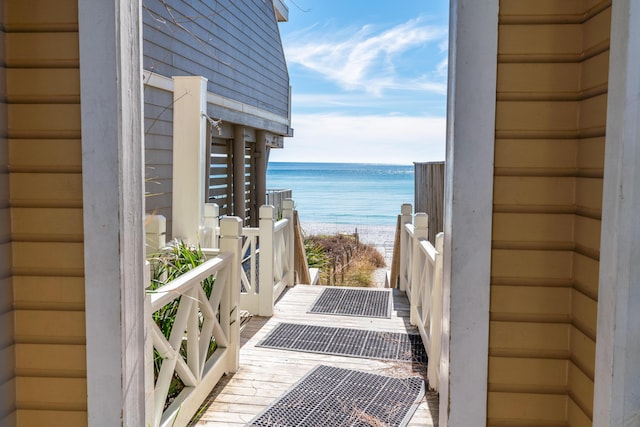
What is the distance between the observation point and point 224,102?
6.67 metres

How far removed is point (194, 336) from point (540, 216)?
182cm

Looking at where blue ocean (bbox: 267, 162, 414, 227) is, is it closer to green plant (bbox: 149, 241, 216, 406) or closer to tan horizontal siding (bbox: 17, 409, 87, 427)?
green plant (bbox: 149, 241, 216, 406)

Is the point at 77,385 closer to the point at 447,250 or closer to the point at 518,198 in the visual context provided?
the point at 447,250

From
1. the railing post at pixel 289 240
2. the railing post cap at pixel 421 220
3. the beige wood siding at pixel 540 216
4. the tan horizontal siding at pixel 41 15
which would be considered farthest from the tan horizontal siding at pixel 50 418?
the railing post at pixel 289 240

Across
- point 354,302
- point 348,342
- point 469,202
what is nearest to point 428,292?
point 348,342

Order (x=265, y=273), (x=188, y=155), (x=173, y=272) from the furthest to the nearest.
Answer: (x=265, y=273)
(x=188, y=155)
(x=173, y=272)

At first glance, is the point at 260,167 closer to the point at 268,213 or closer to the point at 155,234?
the point at 268,213

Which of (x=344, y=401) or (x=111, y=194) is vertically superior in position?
(x=111, y=194)

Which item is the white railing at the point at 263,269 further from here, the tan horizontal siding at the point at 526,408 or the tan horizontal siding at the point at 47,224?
the tan horizontal siding at the point at 526,408

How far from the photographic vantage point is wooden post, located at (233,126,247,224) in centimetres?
800

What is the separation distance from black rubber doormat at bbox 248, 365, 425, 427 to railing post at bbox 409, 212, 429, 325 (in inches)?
37.6

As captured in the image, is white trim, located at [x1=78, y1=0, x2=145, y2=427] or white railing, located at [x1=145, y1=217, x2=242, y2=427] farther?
white railing, located at [x1=145, y1=217, x2=242, y2=427]

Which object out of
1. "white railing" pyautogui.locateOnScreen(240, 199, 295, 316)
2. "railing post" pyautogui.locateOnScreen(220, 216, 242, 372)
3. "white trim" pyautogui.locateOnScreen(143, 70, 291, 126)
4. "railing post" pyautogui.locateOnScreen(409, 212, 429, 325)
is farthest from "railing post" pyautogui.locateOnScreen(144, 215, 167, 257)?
"railing post" pyautogui.locateOnScreen(409, 212, 429, 325)

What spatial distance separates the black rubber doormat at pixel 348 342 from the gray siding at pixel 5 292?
220 cm
